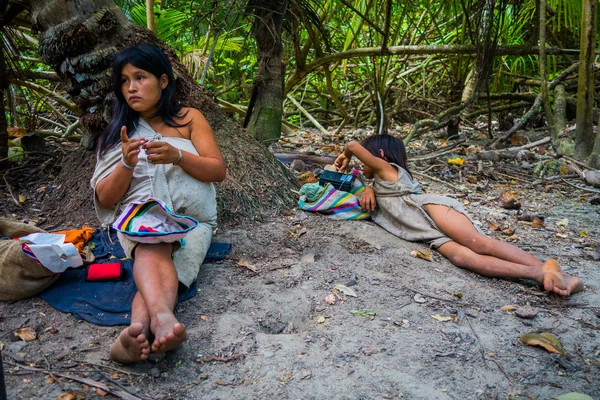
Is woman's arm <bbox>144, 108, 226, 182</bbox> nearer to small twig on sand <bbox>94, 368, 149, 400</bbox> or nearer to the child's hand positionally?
small twig on sand <bbox>94, 368, 149, 400</bbox>

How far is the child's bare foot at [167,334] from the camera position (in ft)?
5.21

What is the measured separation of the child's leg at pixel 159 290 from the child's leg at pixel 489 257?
56.1 inches

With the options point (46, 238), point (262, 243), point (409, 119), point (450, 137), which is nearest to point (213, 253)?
point (262, 243)

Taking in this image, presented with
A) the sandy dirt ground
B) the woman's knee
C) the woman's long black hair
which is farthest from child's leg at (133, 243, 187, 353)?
the woman's knee

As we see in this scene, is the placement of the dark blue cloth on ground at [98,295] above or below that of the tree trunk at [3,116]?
below

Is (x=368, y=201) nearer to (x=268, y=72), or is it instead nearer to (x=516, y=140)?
(x=268, y=72)

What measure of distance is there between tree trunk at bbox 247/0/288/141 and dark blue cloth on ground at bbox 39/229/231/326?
2.00 meters

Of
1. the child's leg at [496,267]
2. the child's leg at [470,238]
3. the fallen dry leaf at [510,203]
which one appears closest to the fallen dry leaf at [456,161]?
the fallen dry leaf at [510,203]

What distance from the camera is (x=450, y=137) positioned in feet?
18.8

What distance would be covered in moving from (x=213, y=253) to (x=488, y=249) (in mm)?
1331

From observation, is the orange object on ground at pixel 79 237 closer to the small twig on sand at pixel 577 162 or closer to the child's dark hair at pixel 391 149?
the child's dark hair at pixel 391 149

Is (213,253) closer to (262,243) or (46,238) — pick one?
(262,243)

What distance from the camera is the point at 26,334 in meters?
1.82

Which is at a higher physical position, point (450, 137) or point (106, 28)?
point (106, 28)
